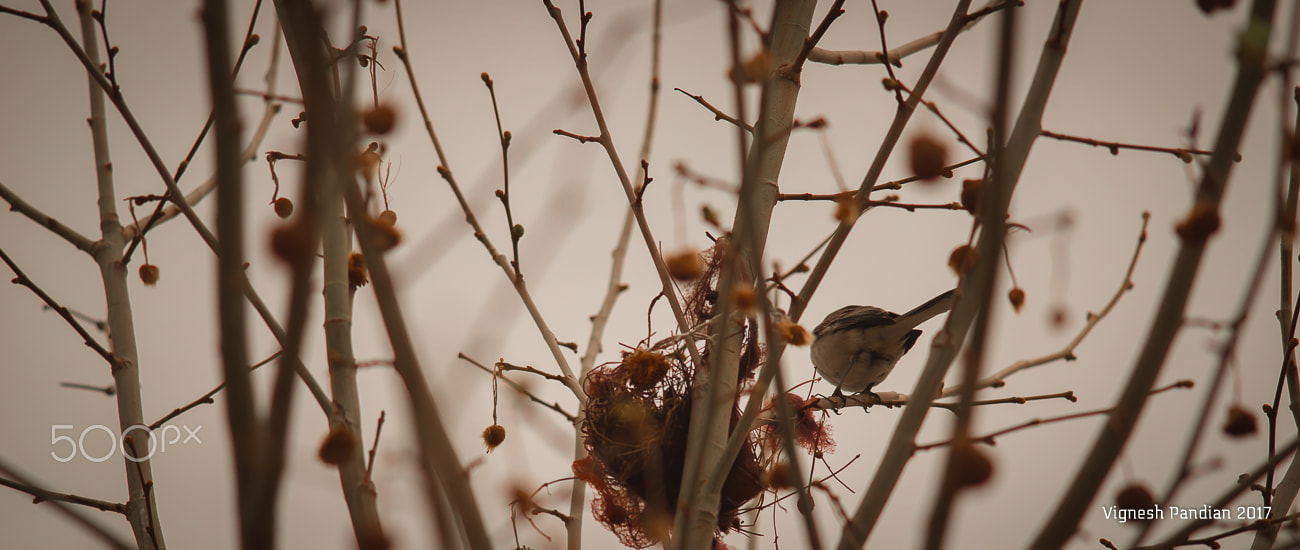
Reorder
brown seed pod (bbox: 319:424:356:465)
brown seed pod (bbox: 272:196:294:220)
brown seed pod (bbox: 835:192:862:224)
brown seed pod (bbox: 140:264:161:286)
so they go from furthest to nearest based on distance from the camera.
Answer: brown seed pod (bbox: 140:264:161:286) < brown seed pod (bbox: 272:196:294:220) < brown seed pod (bbox: 835:192:862:224) < brown seed pod (bbox: 319:424:356:465)

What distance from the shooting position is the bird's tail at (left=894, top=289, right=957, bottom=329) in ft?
11.7

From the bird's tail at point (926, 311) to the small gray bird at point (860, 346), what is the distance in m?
0.06

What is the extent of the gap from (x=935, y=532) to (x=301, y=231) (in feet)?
2.69

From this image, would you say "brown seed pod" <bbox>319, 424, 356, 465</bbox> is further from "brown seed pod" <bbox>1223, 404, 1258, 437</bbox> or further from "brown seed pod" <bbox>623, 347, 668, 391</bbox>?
"brown seed pod" <bbox>1223, 404, 1258, 437</bbox>

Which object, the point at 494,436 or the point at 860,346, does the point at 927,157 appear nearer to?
the point at 494,436

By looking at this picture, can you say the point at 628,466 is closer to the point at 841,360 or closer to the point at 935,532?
the point at 841,360

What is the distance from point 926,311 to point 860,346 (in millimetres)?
600

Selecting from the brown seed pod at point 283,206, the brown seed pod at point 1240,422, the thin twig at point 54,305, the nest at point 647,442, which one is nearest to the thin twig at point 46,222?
the thin twig at point 54,305

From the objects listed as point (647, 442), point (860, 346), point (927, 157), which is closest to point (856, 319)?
point (860, 346)

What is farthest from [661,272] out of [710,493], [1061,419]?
[1061,419]

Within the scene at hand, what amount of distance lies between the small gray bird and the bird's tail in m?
0.06

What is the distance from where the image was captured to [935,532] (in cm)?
112

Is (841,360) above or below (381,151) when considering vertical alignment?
above

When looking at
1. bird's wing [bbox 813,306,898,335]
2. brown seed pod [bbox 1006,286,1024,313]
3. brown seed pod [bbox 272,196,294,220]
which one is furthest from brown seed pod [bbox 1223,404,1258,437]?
bird's wing [bbox 813,306,898,335]
